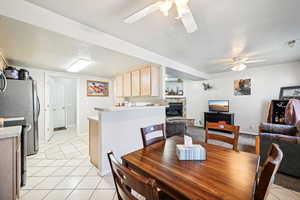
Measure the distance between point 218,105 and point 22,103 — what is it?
5808 millimetres

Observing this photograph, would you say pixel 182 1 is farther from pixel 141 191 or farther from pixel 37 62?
pixel 37 62

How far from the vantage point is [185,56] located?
10.3ft

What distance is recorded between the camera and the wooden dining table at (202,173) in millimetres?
703

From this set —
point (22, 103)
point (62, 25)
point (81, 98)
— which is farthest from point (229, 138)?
point (81, 98)

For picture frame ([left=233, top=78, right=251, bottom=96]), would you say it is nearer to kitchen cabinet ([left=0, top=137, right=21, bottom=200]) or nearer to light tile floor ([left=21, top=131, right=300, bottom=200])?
light tile floor ([left=21, top=131, right=300, bottom=200])

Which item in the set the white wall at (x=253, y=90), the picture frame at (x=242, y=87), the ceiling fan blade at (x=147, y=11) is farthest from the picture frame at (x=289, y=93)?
the ceiling fan blade at (x=147, y=11)

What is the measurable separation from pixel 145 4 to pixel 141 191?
1751mm

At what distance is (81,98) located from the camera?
14.3 feet

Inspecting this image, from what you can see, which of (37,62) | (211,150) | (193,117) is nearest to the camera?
(211,150)

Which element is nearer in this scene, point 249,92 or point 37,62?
point 37,62

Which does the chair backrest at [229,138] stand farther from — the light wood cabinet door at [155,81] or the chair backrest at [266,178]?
the light wood cabinet door at [155,81]

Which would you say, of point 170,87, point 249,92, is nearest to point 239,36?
point 249,92

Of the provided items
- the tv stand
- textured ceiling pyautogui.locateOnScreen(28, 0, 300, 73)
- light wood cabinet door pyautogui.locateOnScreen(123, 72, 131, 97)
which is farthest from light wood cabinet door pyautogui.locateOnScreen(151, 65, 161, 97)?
the tv stand

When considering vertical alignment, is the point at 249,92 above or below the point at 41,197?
above
